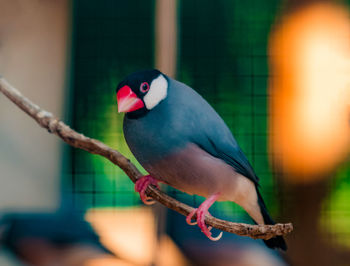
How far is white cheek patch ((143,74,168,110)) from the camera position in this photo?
2.48ft

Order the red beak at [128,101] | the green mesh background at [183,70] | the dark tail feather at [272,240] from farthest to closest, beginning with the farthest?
the green mesh background at [183,70] < the dark tail feather at [272,240] < the red beak at [128,101]

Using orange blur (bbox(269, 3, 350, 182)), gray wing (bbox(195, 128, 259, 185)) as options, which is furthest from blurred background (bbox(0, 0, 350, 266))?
gray wing (bbox(195, 128, 259, 185))

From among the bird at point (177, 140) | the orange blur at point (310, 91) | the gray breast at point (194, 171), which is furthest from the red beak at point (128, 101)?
the orange blur at point (310, 91)

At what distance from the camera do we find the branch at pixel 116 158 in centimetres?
74

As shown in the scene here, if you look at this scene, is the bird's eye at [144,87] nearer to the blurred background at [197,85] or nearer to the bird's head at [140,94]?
the bird's head at [140,94]

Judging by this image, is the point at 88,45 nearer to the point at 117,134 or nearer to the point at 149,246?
the point at 117,134

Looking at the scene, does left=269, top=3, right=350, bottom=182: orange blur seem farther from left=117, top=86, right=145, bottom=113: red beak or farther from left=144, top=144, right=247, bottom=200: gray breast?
left=117, top=86, right=145, bottom=113: red beak

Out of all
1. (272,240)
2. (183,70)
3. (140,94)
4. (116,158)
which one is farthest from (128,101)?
(272,240)

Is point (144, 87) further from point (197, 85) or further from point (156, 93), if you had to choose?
point (197, 85)

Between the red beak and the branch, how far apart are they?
0.12 meters

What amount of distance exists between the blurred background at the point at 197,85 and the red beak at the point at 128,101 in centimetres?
29

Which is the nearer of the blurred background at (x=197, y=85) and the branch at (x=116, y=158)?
the branch at (x=116, y=158)

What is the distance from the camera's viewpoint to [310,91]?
1049 millimetres

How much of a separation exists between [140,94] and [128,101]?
3cm
